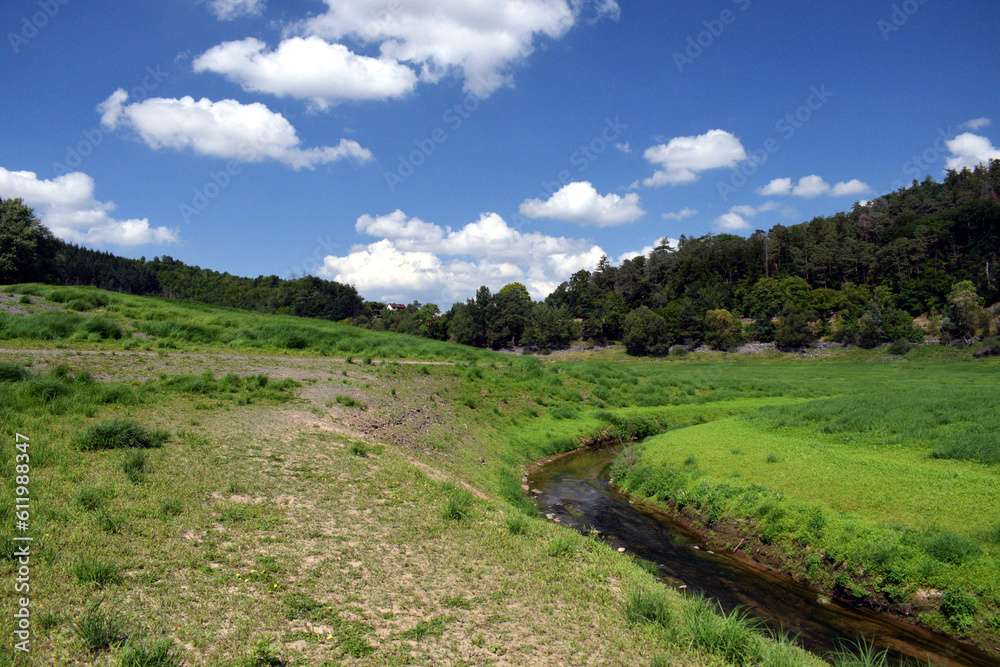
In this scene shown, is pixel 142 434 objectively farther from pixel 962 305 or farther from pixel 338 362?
pixel 962 305

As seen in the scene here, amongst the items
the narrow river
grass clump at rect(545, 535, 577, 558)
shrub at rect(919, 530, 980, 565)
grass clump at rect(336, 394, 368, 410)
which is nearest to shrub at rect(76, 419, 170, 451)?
grass clump at rect(545, 535, 577, 558)

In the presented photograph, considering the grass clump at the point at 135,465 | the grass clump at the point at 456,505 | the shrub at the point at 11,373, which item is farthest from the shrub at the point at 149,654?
the shrub at the point at 11,373

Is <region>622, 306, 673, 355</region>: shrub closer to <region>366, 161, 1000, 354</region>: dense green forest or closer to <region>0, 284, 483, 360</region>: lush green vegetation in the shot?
<region>366, 161, 1000, 354</region>: dense green forest

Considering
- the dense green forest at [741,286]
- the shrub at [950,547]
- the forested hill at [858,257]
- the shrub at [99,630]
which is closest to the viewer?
the shrub at [99,630]

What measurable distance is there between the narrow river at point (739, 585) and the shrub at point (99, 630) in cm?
1159

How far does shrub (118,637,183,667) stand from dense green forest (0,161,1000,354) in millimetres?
77454

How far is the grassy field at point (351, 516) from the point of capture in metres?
7.57

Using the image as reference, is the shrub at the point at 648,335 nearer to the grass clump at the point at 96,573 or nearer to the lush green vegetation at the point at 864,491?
the lush green vegetation at the point at 864,491

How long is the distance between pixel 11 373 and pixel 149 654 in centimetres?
1694

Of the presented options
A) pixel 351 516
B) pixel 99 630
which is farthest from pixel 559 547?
pixel 99 630

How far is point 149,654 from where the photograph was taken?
6.32 m

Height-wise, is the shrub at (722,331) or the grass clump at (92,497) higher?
the shrub at (722,331)

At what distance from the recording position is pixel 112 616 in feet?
22.6

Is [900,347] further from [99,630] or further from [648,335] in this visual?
[99,630]
